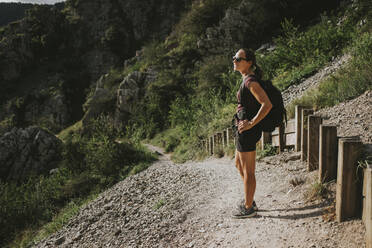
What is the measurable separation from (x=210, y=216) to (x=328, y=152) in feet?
5.21

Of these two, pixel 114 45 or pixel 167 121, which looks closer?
pixel 167 121

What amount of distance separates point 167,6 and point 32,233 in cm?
3350

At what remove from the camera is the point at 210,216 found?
10.0 ft

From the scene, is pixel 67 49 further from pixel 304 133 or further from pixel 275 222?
pixel 275 222

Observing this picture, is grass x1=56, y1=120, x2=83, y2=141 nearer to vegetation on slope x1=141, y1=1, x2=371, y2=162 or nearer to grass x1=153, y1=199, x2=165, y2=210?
vegetation on slope x1=141, y1=1, x2=371, y2=162

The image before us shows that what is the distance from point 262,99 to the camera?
2.19 meters

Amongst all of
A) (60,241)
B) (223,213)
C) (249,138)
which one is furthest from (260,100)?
(60,241)

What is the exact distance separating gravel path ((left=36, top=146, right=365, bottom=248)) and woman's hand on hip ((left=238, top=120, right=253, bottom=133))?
101 cm

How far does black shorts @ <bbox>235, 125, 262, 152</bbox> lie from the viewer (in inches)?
93.4

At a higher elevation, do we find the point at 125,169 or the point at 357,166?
the point at 357,166

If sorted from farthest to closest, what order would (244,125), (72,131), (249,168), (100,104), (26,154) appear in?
(72,131) < (100,104) < (26,154) < (249,168) < (244,125)

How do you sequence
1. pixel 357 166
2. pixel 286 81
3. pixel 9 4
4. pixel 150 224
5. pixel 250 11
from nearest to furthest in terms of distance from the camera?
pixel 357 166
pixel 150 224
pixel 286 81
pixel 250 11
pixel 9 4

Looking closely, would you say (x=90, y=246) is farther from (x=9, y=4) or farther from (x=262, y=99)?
(x=9, y=4)

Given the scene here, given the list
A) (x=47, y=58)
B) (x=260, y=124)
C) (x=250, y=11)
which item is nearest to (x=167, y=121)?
(x=250, y=11)
